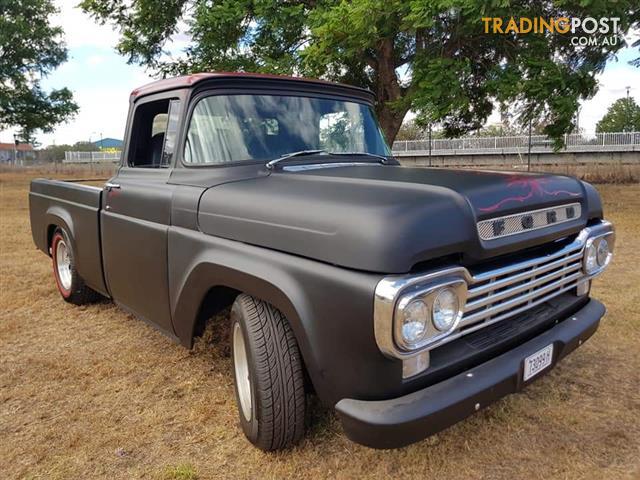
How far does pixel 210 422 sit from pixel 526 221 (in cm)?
199

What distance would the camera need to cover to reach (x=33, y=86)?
79.6ft

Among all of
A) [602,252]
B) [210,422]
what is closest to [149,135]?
[210,422]

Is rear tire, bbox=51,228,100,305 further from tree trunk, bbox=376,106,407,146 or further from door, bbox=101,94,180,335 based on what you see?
tree trunk, bbox=376,106,407,146

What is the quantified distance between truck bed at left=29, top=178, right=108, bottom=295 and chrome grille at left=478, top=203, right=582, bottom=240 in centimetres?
296

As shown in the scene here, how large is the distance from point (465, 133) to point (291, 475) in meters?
16.0

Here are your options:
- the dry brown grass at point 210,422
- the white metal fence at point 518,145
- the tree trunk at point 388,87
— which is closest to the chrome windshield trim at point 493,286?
the dry brown grass at point 210,422

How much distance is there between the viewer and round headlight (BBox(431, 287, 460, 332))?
1.94 metres

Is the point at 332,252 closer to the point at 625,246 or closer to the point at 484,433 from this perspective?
the point at 484,433

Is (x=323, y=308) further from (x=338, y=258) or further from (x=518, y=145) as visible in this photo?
(x=518, y=145)

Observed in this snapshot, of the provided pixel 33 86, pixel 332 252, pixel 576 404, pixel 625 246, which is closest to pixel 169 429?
pixel 332 252

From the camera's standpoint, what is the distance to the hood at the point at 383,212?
1.90m

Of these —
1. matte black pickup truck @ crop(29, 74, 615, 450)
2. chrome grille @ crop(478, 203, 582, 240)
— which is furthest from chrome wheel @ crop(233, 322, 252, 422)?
chrome grille @ crop(478, 203, 582, 240)

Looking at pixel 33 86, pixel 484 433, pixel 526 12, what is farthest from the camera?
pixel 33 86
